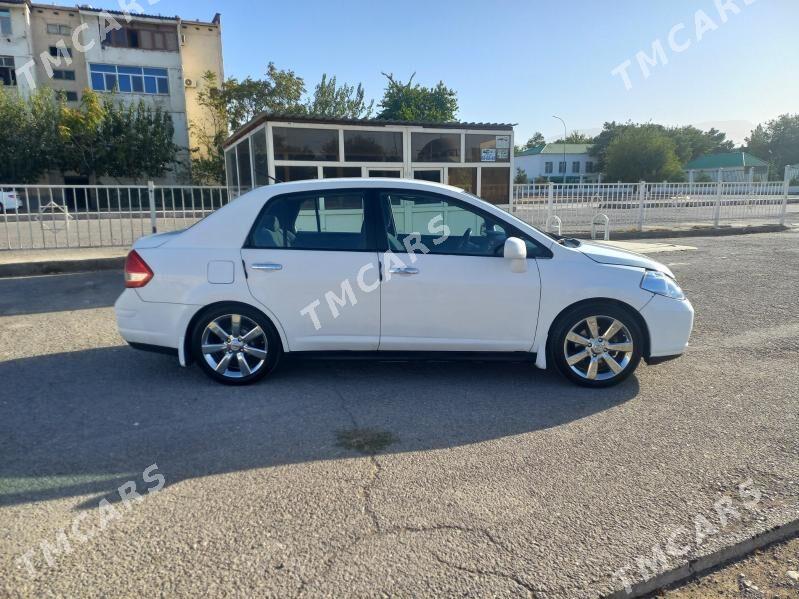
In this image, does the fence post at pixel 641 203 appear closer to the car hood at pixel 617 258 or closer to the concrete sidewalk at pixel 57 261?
the car hood at pixel 617 258

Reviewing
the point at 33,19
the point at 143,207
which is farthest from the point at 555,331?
the point at 33,19

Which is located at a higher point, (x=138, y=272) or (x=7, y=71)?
(x=7, y=71)

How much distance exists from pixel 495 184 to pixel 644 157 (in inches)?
1993

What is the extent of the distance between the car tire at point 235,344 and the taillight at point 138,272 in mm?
543

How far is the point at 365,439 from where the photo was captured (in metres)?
3.58

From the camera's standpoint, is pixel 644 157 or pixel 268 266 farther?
pixel 644 157

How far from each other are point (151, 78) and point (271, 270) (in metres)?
43.7

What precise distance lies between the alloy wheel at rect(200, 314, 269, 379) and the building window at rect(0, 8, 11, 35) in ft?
148

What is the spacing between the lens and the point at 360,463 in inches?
128

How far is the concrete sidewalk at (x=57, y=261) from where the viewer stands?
9.74m

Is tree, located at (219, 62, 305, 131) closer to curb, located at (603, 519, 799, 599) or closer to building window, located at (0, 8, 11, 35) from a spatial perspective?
building window, located at (0, 8, 11, 35)

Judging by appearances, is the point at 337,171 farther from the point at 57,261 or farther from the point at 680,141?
the point at 680,141

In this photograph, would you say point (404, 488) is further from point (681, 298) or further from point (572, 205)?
point (572, 205)

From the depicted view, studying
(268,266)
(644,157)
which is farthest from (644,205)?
(644,157)
